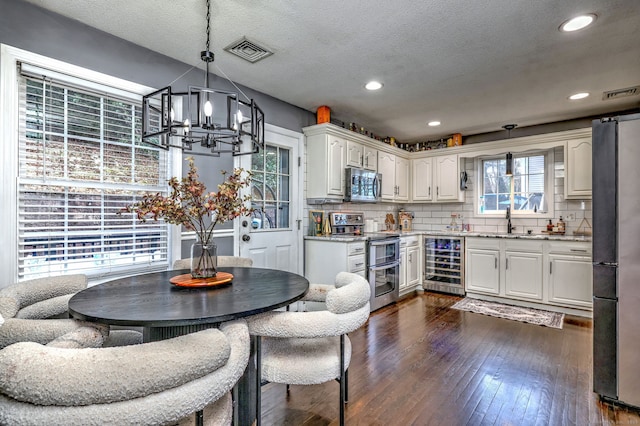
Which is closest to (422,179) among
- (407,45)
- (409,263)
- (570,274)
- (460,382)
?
(409,263)

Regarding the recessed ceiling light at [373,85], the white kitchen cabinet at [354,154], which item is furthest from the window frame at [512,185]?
the recessed ceiling light at [373,85]

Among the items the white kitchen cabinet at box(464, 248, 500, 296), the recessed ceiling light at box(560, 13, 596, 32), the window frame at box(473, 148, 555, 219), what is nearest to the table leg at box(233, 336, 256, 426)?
the recessed ceiling light at box(560, 13, 596, 32)

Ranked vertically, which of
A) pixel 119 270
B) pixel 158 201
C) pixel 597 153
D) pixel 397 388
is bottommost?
pixel 397 388

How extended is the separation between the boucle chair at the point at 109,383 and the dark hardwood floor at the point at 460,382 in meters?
1.18

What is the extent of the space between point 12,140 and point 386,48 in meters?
2.64

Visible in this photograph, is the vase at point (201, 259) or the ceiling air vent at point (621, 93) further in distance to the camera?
the ceiling air vent at point (621, 93)

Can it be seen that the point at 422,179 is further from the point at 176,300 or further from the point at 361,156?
the point at 176,300

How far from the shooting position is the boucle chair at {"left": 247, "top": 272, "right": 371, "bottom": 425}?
155 centimetres

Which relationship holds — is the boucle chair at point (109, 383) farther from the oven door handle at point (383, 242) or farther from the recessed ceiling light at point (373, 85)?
the oven door handle at point (383, 242)

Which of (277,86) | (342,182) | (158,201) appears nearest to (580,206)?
(342,182)

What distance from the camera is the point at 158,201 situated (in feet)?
5.69

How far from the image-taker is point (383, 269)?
4188mm

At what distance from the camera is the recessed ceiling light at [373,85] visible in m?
3.33

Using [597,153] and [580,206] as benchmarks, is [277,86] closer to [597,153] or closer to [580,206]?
[597,153]
